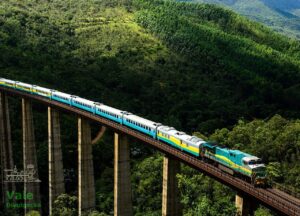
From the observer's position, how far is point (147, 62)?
420ft

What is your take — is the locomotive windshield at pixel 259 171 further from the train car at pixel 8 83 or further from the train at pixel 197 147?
the train car at pixel 8 83

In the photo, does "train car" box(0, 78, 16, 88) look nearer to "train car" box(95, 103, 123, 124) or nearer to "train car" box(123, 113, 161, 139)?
"train car" box(95, 103, 123, 124)

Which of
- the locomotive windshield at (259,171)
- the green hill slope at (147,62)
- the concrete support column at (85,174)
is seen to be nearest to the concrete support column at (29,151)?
the concrete support column at (85,174)

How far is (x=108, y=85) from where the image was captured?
109500 mm

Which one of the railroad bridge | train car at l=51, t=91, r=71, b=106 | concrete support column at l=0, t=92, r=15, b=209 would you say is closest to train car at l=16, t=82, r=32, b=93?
the railroad bridge

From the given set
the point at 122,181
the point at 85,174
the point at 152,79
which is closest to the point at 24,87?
the point at 85,174

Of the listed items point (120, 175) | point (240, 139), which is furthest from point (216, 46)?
point (120, 175)

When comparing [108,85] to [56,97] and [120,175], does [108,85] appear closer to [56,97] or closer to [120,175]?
[56,97]

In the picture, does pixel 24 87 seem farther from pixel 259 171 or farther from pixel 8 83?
pixel 259 171

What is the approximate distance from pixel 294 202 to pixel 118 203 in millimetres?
18905

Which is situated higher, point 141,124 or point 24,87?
point 24,87

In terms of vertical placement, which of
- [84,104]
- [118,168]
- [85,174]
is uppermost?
[84,104]

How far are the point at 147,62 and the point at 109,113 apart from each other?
8630 cm

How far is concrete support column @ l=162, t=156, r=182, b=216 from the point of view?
32969mm
